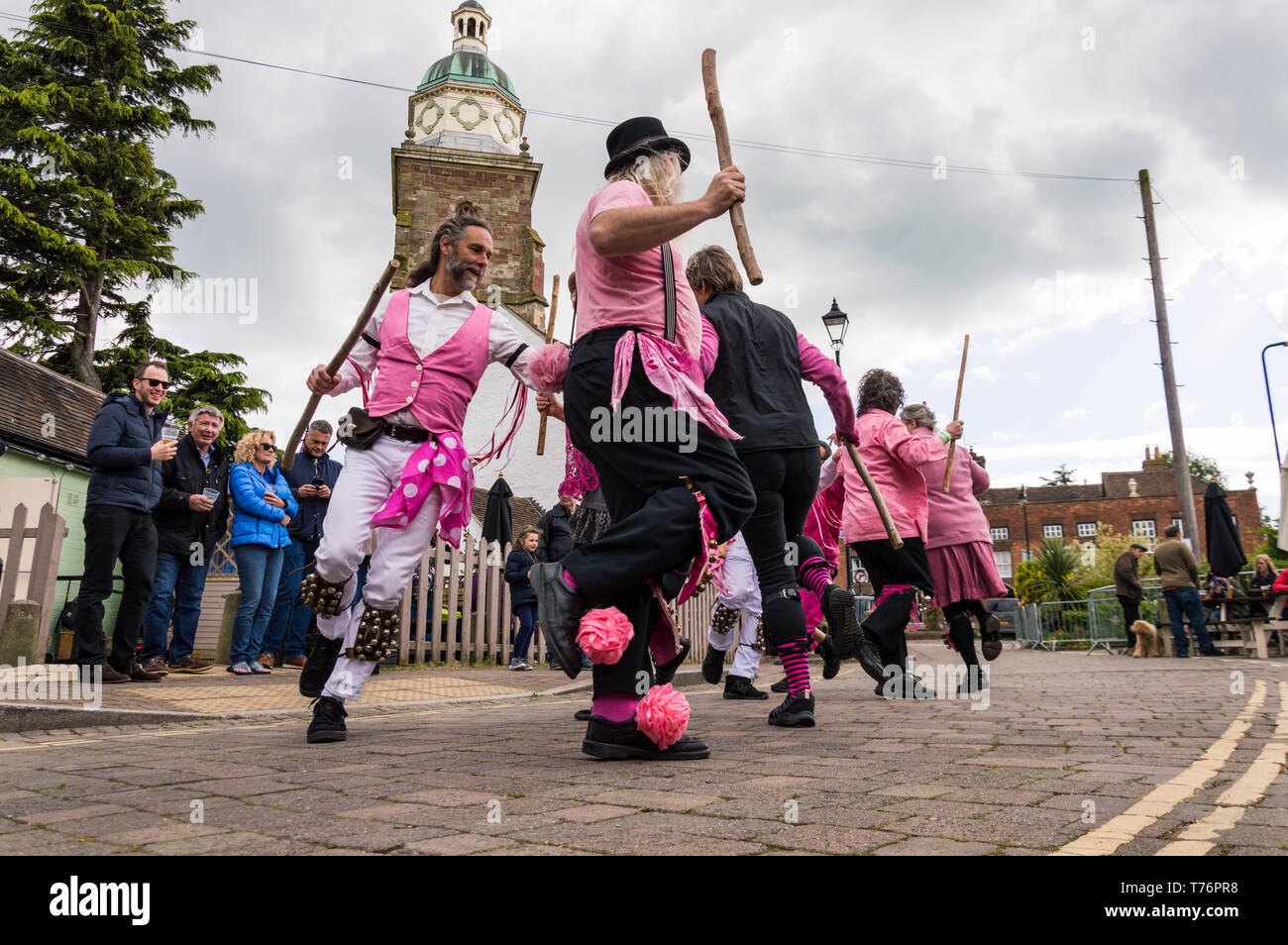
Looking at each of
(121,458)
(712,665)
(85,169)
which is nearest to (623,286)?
(712,665)

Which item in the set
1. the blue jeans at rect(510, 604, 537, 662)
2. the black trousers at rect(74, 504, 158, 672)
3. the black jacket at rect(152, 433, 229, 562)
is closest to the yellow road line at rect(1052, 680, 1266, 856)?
the black trousers at rect(74, 504, 158, 672)

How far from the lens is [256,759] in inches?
118

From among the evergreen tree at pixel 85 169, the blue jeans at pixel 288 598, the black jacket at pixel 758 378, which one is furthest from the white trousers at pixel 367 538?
the evergreen tree at pixel 85 169

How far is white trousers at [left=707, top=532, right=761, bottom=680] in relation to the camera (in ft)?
19.1

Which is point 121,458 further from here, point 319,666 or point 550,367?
point 550,367

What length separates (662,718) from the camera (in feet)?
9.46

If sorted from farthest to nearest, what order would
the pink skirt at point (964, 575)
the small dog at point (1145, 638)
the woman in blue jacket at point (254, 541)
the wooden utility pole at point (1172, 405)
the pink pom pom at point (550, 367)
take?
the wooden utility pole at point (1172, 405) → the small dog at point (1145, 638) → the woman in blue jacket at point (254, 541) → the pink skirt at point (964, 575) → the pink pom pom at point (550, 367)

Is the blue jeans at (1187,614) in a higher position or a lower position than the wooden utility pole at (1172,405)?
lower

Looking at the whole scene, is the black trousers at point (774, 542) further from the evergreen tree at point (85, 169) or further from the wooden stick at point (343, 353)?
the evergreen tree at point (85, 169)

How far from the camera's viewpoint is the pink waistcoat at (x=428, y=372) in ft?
12.3

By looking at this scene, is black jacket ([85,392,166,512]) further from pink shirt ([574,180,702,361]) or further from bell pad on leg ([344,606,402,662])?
pink shirt ([574,180,702,361])

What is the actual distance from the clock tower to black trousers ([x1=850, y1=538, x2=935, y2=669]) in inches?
1030

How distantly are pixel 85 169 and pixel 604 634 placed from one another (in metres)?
27.4

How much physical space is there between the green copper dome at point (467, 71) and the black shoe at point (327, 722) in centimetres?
3430
